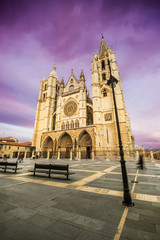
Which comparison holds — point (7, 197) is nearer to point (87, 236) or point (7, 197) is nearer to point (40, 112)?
point (87, 236)

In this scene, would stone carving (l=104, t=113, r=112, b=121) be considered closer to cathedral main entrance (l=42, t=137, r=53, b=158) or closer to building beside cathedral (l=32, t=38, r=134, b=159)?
building beside cathedral (l=32, t=38, r=134, b=159)

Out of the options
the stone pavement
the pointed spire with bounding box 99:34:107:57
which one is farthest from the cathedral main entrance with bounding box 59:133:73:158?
the pointed spire with bounding box 99:34:107:57

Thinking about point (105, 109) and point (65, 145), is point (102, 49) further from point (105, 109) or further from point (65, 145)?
point (65, 145)

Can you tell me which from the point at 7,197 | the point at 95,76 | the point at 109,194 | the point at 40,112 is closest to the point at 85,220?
the point at 109,194

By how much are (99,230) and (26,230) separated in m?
1.18

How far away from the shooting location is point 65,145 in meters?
26.9

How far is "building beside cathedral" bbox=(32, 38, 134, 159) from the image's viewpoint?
22.4m

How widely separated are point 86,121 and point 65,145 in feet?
26.5

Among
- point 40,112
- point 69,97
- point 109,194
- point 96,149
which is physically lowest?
point 109,194

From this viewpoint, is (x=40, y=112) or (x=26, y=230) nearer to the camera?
(x=26, y=230)

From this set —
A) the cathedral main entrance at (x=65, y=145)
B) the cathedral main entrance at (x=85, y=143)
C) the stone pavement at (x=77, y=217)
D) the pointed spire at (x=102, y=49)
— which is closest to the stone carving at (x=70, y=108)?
the cathedral main entrance at (x=65, y=145)

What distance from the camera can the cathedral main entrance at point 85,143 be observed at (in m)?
24.0

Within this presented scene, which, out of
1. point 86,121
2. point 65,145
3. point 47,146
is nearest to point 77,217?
point 86,121

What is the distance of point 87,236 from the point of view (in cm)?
160
